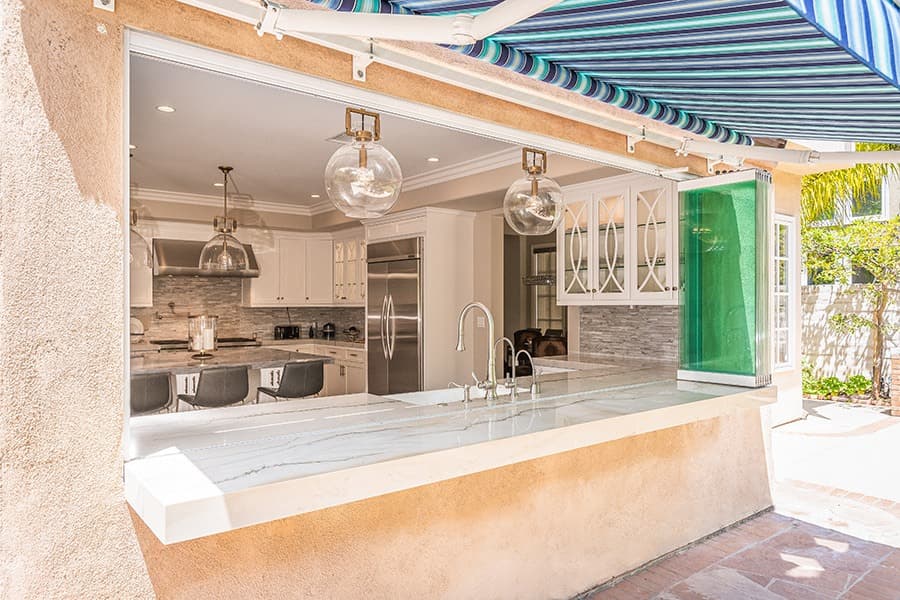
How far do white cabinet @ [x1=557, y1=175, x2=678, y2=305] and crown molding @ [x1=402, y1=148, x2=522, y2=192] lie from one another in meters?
0.59

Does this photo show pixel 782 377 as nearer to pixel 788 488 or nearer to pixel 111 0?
Result: pixel 788 488

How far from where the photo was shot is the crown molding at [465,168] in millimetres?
5164

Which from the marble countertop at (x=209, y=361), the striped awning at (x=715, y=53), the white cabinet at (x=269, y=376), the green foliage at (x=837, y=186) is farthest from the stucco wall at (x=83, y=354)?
the green foliage at (x=837, y=186)

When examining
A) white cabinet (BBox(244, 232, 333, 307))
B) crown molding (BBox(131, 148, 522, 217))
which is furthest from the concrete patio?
white cabinet (BBox(244, 232, 333, 307))

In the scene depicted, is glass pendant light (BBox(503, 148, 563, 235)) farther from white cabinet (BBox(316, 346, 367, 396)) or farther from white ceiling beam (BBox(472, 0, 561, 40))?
white cabinet (BBox(316, 346, 367, 396))

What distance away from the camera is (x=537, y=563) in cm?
283

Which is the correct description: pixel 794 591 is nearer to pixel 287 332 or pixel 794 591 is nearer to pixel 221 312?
pixel 287 332

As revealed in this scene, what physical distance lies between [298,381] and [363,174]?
9.90 feet

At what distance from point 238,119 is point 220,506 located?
349cm

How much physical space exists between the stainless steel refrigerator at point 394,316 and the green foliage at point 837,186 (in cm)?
586

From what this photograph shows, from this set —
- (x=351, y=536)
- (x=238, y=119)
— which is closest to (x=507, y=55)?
(x=351, y=536)

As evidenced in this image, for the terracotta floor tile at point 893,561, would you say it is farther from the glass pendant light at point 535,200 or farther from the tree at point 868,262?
the tree at point 868,262

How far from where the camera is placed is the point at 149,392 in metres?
4.27

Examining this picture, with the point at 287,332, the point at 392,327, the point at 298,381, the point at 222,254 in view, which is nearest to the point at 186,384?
the point at 298,381
